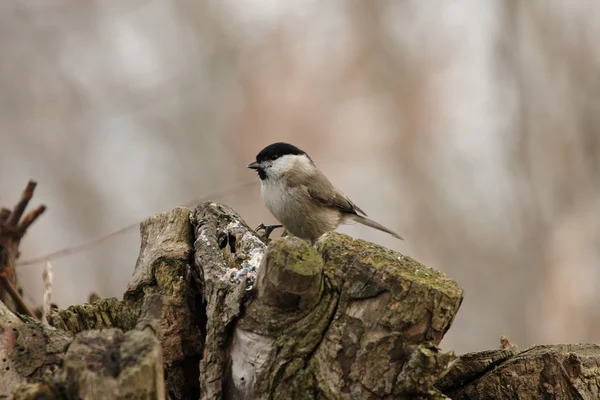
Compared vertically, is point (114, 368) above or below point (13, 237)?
below

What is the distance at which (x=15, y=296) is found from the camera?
7.63 ft

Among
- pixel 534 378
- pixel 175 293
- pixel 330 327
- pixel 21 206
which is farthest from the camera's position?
pixel 21 206

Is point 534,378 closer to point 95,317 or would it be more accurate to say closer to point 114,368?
point 114,368

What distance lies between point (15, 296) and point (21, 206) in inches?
14.3

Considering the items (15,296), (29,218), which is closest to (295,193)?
(29,218)

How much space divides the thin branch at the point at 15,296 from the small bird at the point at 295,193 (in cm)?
185

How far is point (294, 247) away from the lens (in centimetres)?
142

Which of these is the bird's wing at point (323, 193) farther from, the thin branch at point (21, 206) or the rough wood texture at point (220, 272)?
the rough wood texture at point (220, 272)

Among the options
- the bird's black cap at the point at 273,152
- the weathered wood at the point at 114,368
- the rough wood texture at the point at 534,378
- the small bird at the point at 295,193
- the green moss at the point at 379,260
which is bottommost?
the weathered wood at the point at 114,368

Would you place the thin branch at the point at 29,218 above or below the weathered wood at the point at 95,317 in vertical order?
above

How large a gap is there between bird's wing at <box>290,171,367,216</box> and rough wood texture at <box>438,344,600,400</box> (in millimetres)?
2433

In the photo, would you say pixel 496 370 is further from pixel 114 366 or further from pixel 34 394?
pixel 34 394

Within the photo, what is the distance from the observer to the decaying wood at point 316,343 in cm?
134

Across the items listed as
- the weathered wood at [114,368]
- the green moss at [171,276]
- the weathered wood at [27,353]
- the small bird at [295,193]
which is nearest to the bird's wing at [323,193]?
the small bird at [295,193]
